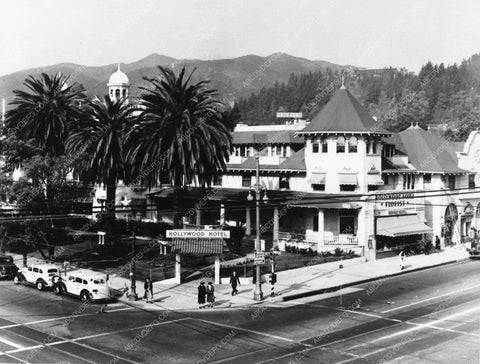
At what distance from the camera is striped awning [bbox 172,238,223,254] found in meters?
39.2

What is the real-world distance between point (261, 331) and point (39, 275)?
1698 cm

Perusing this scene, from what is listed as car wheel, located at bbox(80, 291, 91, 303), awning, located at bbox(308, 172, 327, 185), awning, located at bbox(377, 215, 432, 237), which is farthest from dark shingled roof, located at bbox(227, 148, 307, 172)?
car wheel, located at bbox(80, 291, 91, 303)

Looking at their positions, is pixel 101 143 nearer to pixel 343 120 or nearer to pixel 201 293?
pixel 343 120

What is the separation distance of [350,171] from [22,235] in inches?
1035

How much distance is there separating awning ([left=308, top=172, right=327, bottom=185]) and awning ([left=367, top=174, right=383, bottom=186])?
12.1ft

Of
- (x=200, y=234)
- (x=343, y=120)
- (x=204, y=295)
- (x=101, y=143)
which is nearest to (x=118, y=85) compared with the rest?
(x=101, y=143)

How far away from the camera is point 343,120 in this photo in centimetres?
5441

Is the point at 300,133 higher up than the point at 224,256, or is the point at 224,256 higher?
the point at 300,133

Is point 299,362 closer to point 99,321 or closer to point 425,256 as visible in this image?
point 99,321

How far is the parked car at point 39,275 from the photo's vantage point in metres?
38.5

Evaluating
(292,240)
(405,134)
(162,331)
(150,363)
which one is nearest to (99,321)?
(162,331)

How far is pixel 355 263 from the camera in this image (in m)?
48.9

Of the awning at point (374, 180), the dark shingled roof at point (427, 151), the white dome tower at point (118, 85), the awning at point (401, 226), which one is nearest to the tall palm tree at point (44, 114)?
the awning at point (374, 180)

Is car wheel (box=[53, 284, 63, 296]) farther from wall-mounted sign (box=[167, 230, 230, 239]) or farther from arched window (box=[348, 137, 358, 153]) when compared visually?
arched window (box=[348, 137, 358, 153])
